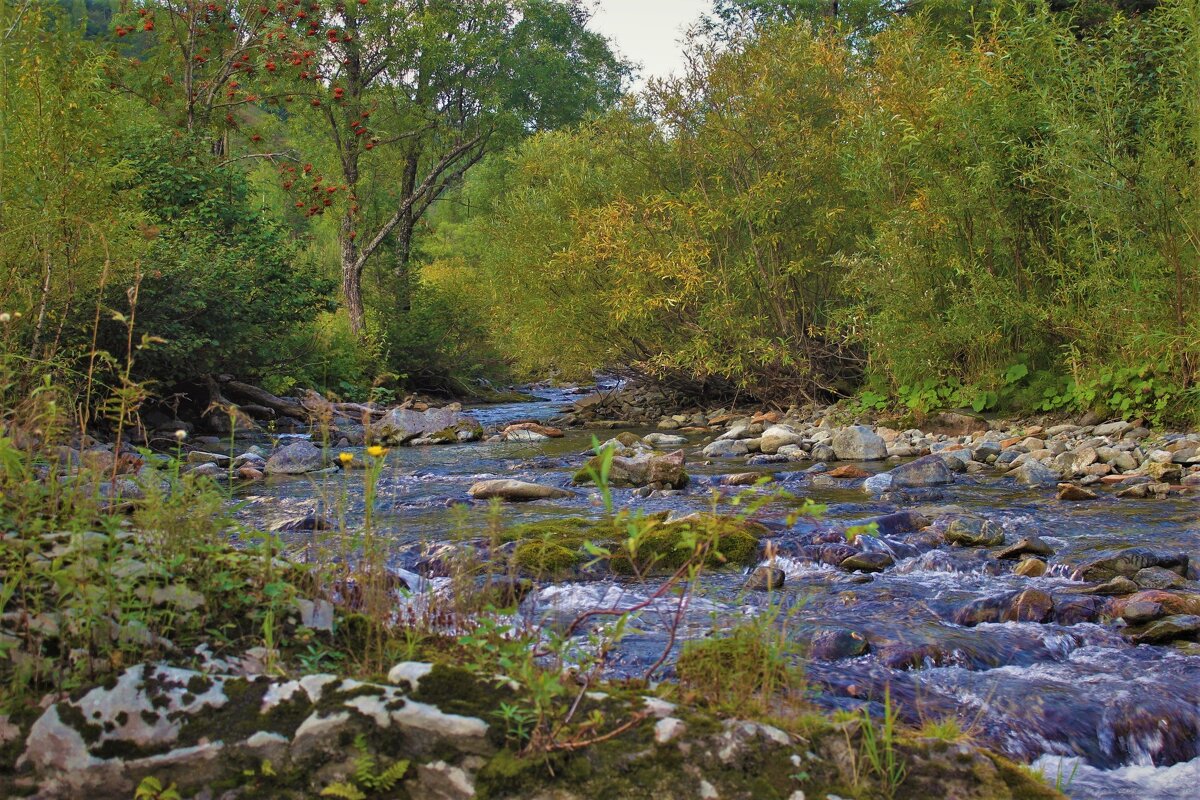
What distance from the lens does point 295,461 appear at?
1118cm

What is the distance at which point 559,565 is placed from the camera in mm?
5641

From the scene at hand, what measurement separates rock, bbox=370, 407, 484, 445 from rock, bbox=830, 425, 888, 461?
6.33m

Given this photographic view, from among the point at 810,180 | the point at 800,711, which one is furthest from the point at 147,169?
the point at 800,711

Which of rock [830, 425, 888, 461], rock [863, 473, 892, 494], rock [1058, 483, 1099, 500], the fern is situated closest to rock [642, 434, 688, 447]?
rock [830, 425, 888, 461]

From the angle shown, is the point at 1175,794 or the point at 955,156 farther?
the point at 955,156

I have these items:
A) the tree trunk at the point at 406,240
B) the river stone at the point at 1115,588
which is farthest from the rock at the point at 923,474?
the tree trunk at the point at 406,240

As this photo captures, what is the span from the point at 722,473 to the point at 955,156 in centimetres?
539

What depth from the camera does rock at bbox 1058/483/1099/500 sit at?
801 centimetres

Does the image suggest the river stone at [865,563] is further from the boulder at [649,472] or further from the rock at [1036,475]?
the rock at [1036,475]

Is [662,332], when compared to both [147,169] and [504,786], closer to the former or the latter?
[147,169]

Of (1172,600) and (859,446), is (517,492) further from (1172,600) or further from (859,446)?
(1172,600)

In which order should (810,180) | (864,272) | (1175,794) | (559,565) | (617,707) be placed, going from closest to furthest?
(617,707)
(1175,794)
(559,565)
(864,272)
(810,180)

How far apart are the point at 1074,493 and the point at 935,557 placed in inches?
108

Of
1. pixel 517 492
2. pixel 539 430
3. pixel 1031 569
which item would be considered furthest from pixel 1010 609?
pixel 539 430
